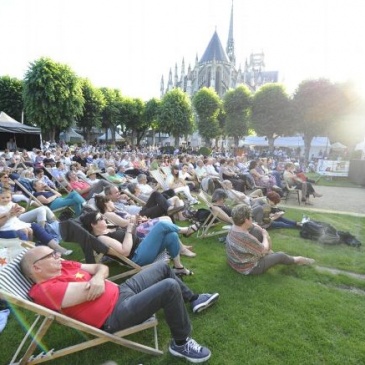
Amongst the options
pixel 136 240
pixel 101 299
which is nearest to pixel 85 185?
pixel 136 240

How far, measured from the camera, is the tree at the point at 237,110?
40.8 m

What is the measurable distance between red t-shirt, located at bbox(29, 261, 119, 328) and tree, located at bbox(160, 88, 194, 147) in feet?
139

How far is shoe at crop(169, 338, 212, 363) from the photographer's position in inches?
107

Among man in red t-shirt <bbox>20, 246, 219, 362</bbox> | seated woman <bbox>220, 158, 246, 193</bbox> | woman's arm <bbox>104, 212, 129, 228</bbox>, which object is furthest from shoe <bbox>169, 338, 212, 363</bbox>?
seated woman <bbox>220, 158, 246, 193</bbox>

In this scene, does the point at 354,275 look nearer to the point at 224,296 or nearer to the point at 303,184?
the point at 224,296

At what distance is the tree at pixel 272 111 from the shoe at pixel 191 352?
119ft

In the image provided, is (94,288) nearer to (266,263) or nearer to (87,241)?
(87,241)

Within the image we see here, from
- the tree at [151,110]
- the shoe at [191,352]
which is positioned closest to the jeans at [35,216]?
the shoe at [191,352]

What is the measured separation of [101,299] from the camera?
8.57 feet

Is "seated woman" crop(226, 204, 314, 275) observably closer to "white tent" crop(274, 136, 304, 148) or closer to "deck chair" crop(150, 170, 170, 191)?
"deck chair" crop(150, 170, 170, 191)

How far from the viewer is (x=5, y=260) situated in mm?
3342

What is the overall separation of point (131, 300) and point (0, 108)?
40.4 m

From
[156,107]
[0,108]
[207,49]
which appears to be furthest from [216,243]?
[207,49]

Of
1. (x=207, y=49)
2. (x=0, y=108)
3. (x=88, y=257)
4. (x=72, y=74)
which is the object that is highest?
(x=207, y=49)
